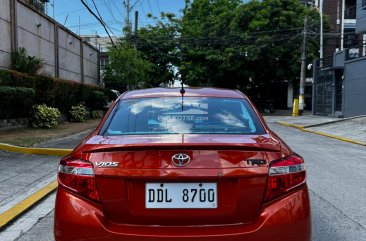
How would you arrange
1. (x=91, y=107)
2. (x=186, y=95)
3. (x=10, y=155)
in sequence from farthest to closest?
(x=91, y=107)
(x=10, y=155)
(x=186, y=95)

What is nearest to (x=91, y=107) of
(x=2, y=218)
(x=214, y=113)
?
(x=2, y=218)

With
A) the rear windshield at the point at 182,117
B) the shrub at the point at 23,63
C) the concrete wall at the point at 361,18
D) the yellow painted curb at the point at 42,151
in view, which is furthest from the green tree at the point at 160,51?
the rear windshield at the point at 182,117

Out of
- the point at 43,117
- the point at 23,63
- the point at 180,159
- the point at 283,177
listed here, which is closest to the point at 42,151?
the point at 43,117

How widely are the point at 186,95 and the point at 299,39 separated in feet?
121

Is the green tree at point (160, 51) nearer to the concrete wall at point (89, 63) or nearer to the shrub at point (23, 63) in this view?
the concrete wall at point (89, 63)

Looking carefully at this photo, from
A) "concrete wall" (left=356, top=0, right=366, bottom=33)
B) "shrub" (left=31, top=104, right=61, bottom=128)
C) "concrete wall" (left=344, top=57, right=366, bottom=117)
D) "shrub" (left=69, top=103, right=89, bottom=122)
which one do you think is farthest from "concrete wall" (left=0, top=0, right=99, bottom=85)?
"concrete wall" (left=356, top=0, right=366, bottom=33)

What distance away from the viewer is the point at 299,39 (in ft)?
127

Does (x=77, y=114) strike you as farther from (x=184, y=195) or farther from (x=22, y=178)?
(x=184, y=195)

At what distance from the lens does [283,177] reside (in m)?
2.99

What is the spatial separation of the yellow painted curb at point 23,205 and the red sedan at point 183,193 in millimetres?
2333

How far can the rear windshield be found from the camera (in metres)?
3.57

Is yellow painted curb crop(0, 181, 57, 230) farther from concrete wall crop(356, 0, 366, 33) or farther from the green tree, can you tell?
the green tree

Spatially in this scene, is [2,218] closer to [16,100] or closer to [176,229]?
[176,229]

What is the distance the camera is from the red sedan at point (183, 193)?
9.37 feet
